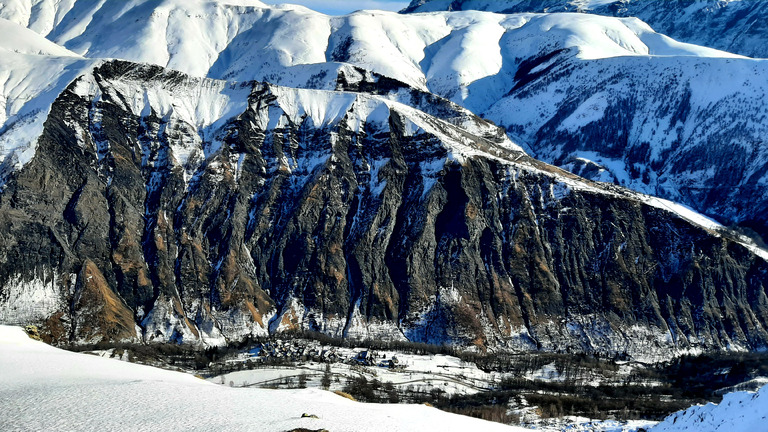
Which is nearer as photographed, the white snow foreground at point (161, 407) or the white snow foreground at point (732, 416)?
the white snow foreground at point (161, 407)

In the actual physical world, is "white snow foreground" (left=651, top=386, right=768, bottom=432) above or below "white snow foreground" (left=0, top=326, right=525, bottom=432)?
below

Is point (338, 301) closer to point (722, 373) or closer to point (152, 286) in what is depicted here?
point (152, 286)

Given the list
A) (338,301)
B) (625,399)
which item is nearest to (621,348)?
(625,399)

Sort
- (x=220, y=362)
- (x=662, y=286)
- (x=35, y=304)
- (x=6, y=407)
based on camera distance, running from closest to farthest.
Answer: (x=6, y=407)
(x=220, y=362)
(x=35, y=304)
(x=662, y=286)

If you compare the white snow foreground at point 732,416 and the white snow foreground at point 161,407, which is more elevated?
the white snow foreground at point 161,407

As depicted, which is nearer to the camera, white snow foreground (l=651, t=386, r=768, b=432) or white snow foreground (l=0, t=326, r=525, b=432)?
white snow foreground (l=0, t=326, r=525, b=432)
